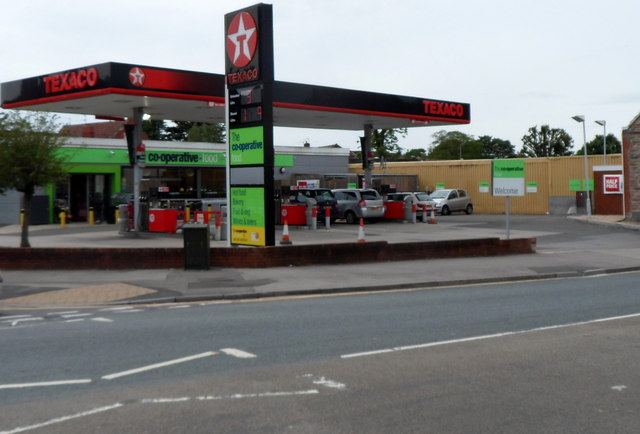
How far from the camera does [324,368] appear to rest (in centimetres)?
805

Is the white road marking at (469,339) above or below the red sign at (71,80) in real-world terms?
below

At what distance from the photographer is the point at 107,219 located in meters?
35.5

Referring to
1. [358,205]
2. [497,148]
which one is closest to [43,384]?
[358,205]

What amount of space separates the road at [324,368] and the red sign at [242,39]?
363 inches

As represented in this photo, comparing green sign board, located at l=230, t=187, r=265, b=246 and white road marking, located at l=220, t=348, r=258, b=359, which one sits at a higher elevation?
green sign board, located at l=230, t=187, r=265, b=246

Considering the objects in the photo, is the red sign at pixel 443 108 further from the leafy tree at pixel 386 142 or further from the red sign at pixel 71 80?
the leafy tree at pixel 386 142

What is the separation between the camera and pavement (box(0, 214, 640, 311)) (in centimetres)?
1444

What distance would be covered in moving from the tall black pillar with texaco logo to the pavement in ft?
6.36

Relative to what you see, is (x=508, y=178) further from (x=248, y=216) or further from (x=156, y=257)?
(x=156, y=257)

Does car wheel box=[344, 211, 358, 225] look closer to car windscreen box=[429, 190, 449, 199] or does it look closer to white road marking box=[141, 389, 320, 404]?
car windscreen box=[429, 190, 449, 199]

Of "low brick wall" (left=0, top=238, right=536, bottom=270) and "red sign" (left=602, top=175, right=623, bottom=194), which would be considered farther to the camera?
"red sign" (left=602, top=175, right=623, bottom=194)

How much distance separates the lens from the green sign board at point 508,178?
24.7 meters

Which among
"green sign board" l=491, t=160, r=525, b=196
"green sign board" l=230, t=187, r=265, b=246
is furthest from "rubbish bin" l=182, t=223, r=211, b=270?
"green sign board" l=491, t=160, r=525, b=196

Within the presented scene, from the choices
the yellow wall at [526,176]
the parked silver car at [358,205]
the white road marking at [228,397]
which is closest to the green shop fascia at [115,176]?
the parked silver car at [358,205]
